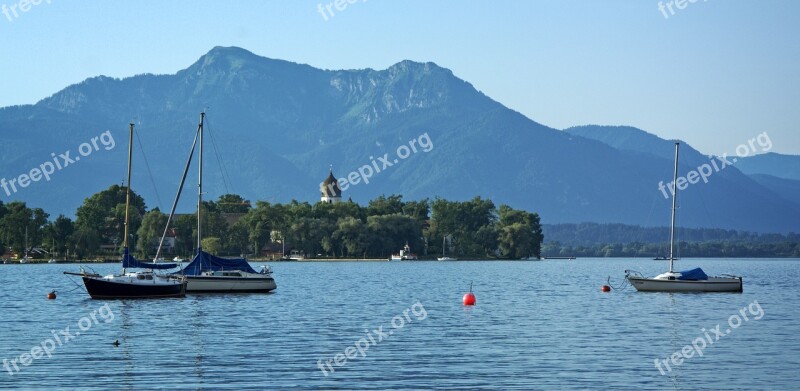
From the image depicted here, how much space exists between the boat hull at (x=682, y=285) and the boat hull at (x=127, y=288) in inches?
1471

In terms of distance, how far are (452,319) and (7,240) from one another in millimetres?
143783

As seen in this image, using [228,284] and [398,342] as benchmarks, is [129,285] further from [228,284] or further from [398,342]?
[398,342]

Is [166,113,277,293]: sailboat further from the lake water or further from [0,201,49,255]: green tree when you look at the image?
[0,201,49,255]: green tree

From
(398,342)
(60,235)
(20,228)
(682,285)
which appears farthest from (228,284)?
(60,235)

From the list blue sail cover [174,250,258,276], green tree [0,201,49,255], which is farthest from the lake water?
green tree [0,201,49,255]

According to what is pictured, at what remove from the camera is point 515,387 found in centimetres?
3700

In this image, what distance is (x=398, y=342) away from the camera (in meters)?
50.9

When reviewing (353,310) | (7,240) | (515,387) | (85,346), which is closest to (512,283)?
(353,310)

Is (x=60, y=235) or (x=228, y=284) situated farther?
(x=60, y=235)

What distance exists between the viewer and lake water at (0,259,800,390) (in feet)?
127

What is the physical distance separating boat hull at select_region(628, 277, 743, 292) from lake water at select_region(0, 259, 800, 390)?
12.2 feet

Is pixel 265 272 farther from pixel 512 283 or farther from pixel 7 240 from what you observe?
pixel 7 240

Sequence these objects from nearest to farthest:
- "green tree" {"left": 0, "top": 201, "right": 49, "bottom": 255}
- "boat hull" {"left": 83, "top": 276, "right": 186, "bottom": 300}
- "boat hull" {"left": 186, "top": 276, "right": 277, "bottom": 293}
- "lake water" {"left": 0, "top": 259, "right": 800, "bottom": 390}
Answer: "lake water" {"left": 0, "top": 259, "right": 800, "bottom": 390} < "boat hull" {"left": 83, "top": 276, "right": 186, "bottom": 300} < "boat hull" {"left": 186, "top": 276, "right": 277, "bottom": 293} < "green tree" {"left": 0, "top": 201, "right": 49, "bottom": 255}

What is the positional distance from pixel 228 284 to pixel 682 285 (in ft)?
119
